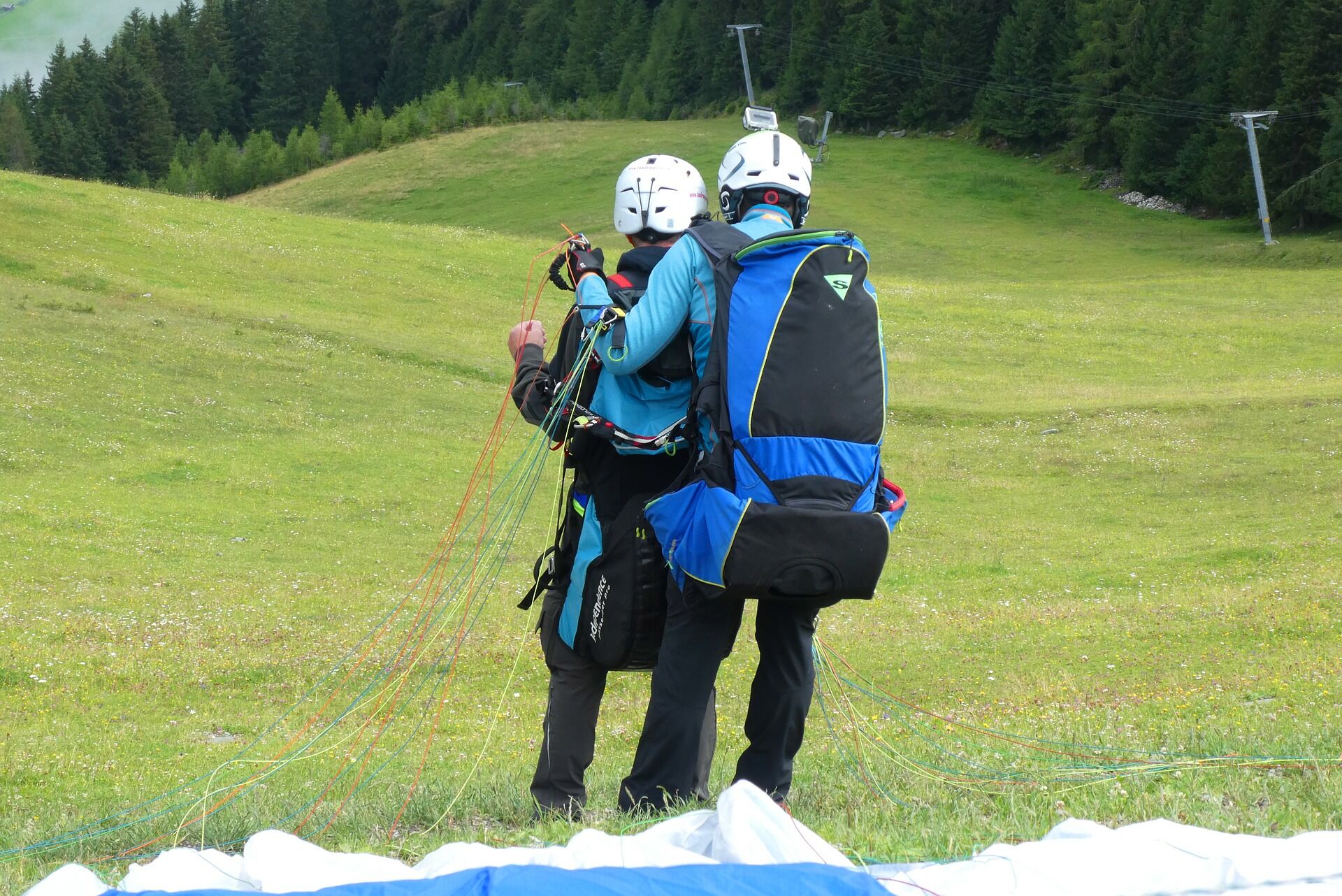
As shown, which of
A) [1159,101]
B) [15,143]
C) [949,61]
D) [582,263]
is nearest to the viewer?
[582,263]

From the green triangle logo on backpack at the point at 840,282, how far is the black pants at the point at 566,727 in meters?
1.72

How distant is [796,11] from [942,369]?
8370 centimetres

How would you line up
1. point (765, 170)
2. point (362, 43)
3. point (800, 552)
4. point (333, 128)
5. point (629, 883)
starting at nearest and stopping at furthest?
point (629, 883), point (800, 552), point (765, 170), point (333, 128), point (362, 43)

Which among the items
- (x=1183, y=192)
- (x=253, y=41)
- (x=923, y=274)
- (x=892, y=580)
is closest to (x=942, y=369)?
(x=892, y=580)

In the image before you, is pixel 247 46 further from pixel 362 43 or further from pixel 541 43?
pixel 541 43

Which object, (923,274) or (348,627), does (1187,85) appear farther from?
(348,627)

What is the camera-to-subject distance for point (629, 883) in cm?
313

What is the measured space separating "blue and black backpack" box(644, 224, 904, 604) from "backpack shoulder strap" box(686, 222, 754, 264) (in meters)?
0.11

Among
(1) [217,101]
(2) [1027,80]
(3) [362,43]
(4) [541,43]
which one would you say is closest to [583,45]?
(4) [541,43]

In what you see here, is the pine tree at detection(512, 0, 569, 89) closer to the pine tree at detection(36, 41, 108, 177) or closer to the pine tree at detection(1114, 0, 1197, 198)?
the pine tree at detection(36, 41, 108, 177)

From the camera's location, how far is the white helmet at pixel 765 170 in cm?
496

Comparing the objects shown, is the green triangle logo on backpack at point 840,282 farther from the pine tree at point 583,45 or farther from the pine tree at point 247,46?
the pine tree at point 247,46

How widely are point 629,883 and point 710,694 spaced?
1.92 meters

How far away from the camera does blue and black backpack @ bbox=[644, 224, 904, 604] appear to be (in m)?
4.27
